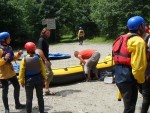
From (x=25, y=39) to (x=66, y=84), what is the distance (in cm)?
2502

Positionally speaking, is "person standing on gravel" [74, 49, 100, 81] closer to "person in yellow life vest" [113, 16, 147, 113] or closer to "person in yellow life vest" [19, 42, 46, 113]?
"person in yellow life vest" [19, 42, 46, 113]

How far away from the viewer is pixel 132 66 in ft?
15.1

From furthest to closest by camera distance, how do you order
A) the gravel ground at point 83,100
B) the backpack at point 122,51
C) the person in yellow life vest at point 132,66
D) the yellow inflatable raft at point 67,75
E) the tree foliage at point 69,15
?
the tree foliage at point 69,15 < the yellow inflatable raft at point 67,75 < the gravel ground at point 83,100 < the backpack at point 122,51 < the person in yellow life vest at point 132,66

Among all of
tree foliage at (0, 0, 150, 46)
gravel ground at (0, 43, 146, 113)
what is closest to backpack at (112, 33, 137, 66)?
gravel ground at (0, 43, 146, 113)

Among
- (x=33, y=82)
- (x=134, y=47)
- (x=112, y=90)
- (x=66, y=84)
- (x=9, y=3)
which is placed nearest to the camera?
(x=134, y=47)

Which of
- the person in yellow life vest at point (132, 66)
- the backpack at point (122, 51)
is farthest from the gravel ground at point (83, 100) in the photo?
the backpack at point (122, 51)

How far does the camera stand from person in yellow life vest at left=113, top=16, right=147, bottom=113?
14.9 feet

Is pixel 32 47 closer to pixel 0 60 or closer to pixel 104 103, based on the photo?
pixel 0 60

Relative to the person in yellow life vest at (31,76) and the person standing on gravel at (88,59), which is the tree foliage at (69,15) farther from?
the person in yellow life vest at (31,76)

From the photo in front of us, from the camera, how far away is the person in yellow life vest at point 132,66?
4555 mm

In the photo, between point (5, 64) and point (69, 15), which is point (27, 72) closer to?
point (5, 64)

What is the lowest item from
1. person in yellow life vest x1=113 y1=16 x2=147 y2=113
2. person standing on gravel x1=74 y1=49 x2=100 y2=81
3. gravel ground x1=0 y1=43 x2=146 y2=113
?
gravel ground x1=0 y1=43 x2=146 y2=113

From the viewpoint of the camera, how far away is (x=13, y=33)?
32562 mm

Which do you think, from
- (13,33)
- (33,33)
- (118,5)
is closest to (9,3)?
(13,33)
